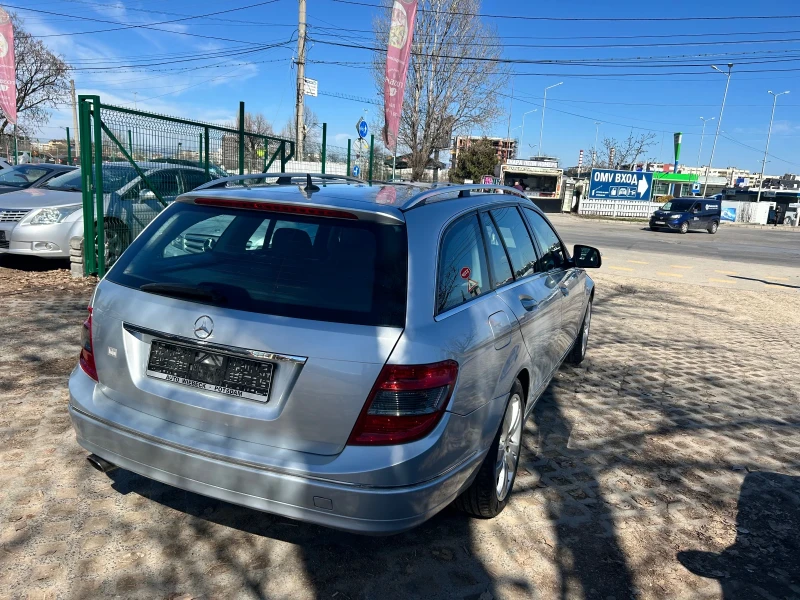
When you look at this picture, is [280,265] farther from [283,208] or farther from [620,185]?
[620,185]

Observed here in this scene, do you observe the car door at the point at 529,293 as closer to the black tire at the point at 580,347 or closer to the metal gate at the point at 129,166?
the black tire at the point at 580,347

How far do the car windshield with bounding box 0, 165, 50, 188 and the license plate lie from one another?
36.5 ft

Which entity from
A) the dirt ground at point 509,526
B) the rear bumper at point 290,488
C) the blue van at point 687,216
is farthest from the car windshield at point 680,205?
the rear bumper at point 290,488

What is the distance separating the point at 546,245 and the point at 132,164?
624 cm

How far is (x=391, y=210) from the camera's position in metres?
2.65

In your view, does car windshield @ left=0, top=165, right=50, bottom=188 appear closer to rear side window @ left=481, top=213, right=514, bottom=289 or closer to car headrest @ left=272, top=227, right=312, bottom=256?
car headrest @ left=272, top=227, right=312, bottom=256

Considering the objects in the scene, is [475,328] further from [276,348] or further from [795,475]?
[795,475]

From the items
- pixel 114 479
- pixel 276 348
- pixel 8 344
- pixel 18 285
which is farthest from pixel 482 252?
pixel 18 285

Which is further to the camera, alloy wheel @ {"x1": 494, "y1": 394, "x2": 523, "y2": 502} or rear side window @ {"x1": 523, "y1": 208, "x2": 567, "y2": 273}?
rear side window @ {"x1": 523, "y1": 208, "x2": 567, "y2": 273}

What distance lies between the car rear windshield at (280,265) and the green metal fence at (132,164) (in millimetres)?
5665

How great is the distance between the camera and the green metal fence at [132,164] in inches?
306

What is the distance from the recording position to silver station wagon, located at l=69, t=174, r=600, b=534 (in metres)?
2.30

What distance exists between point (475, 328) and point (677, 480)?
6.74 feet

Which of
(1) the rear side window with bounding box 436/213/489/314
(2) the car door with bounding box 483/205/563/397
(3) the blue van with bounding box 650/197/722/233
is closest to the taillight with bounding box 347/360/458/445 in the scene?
(1) the rear side window with bounding box 436/213/489/314
